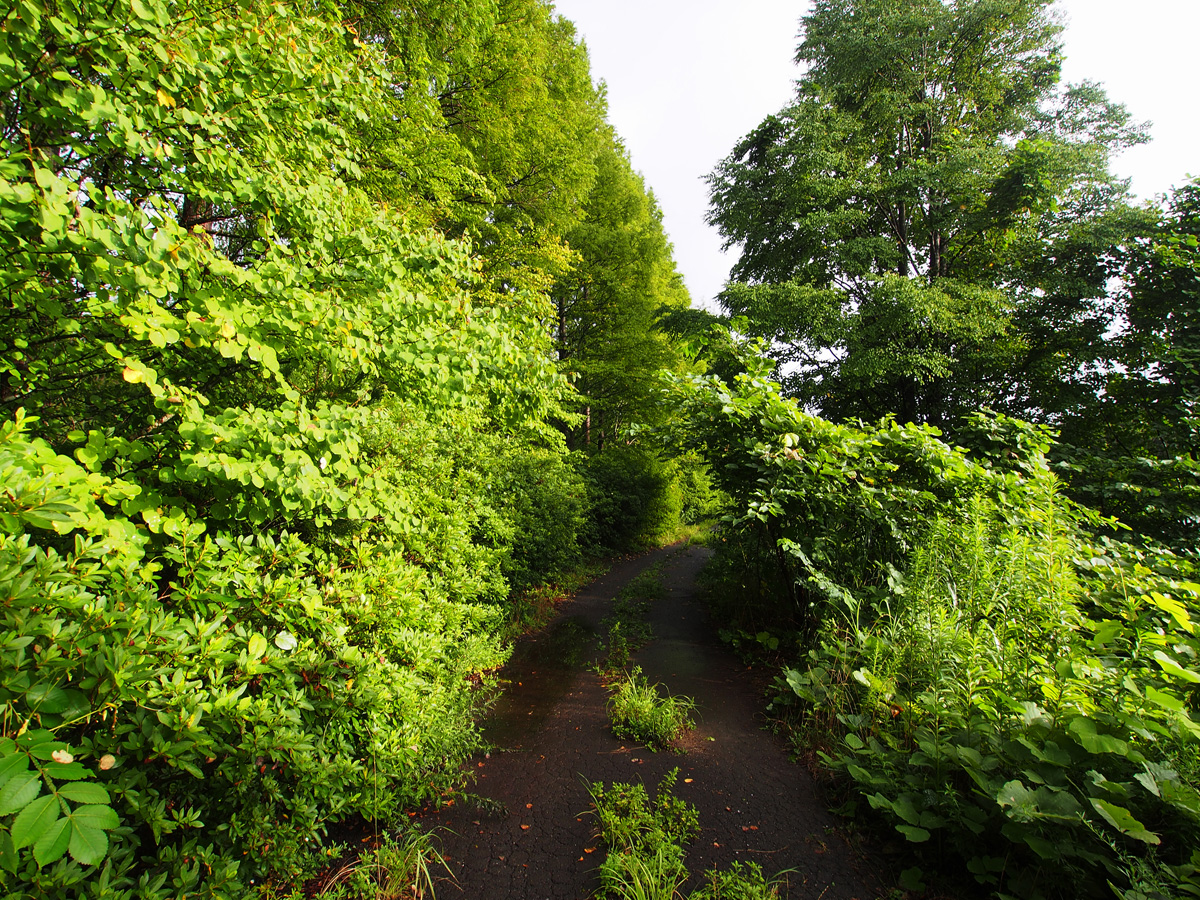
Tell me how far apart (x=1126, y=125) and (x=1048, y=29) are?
298 cm

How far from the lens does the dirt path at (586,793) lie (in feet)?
7.88

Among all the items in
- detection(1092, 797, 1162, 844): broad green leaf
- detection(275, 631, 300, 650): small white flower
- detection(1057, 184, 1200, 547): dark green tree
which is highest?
detection(1057, 184, 1200, 547): dark green tree

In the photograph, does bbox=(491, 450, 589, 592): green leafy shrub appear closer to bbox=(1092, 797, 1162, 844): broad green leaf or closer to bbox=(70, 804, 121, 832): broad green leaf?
bbox=(70, 804, 121, 832): broad green leaf

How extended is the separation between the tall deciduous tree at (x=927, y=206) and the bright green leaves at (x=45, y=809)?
434 inches

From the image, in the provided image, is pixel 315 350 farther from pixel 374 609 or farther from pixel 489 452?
pixel 489 452

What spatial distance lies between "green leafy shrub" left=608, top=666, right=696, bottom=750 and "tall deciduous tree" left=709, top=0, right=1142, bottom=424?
8.34 meters

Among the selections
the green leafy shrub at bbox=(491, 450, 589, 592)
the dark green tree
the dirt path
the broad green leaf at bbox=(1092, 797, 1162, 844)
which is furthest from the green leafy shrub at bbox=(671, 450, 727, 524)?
the broad green leaf at bbox=(1092, 797, 1162, 844)

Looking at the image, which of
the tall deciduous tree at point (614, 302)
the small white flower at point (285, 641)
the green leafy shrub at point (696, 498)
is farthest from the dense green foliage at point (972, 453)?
the green leafy shrub at point (696, 498)

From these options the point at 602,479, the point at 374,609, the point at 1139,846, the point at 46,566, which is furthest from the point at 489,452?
the point at 602,479

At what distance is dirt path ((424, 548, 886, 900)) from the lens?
240cm

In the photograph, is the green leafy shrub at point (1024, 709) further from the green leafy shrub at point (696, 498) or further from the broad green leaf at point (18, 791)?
the green leafy shrub at point (696, 498)

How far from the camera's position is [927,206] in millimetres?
10711

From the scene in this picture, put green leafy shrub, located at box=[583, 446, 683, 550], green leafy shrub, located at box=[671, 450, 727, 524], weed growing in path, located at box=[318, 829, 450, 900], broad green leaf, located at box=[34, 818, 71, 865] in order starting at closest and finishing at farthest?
1. broad green leaf, located at box=[34, 818, 71, 865]
2. weed growing in path, located at box=[318, 829, 450, 900]
3. green leafy shrub, located at box=[583, 446, 683, 550]
4. green leafy shrub, located at box=[671, 450, 727, 524]

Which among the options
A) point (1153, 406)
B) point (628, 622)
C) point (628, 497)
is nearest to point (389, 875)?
point (628, 622)
